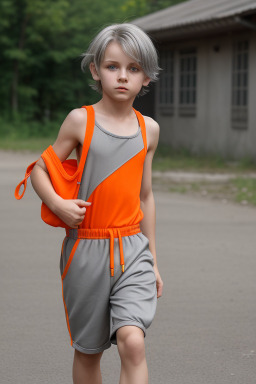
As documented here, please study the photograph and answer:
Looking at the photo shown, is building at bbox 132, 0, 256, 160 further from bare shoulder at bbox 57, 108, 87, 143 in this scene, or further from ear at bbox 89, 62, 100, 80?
bare shoulder at bbox 57, 108, 87, 143

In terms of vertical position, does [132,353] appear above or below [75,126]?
below

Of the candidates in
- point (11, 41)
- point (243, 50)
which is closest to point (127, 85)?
point (243, 50)

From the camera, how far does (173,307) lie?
20.5ft

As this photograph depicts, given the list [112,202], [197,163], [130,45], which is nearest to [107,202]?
[112,202]

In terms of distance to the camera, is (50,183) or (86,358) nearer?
(50,183)

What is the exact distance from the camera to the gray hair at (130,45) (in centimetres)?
336

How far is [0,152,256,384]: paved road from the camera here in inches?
189

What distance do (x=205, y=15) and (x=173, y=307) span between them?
16.8m

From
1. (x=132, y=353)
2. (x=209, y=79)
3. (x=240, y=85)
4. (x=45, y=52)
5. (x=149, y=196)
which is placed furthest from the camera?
(x=45, y=52)

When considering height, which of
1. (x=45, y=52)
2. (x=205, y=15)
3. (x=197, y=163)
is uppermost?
(x=205, y=15)

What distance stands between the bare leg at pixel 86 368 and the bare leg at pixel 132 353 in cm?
32

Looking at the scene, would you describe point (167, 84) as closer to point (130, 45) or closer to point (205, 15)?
point (205, 15)

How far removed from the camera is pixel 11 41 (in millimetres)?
46469

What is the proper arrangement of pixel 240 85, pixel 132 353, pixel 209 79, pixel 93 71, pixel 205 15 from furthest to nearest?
Answer: pixel 209 79, pixel 205 15, pixel 240 85, pixel 93 71, pixel 132 353
